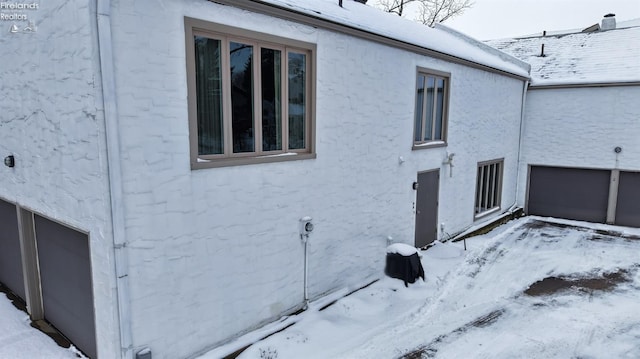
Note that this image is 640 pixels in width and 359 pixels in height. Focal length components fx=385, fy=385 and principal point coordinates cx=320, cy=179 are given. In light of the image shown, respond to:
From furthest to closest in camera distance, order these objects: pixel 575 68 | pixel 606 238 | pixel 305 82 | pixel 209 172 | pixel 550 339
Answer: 1. pixel 575 68
2. pixel 606 238
3. pixel 305 82
4. pixel 550 339
5. pixel 209 172

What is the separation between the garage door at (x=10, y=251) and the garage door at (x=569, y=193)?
602 inches

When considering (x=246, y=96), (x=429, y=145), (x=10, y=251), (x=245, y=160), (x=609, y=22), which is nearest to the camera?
(x=245, y=160)

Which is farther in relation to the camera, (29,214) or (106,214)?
(29,214)

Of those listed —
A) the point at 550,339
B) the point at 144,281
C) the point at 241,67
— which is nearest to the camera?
the point at 144,281

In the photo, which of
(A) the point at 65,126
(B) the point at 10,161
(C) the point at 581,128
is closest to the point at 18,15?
(A) the point at 65,126

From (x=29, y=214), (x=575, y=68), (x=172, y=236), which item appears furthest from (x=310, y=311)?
(x=575, y=68)

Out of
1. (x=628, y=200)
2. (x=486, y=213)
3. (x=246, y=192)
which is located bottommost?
(x=486, y=213)

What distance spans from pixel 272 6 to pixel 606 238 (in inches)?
464

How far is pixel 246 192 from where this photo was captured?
17.2 feet

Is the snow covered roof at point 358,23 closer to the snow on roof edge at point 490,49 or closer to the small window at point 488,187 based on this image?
the snow on roof edge at point 490,49

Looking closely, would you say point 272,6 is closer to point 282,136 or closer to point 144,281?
point 282,136

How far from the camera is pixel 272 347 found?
210 inches

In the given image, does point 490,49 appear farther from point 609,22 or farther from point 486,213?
Result: point 609,22

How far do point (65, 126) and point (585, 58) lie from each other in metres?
16.6
